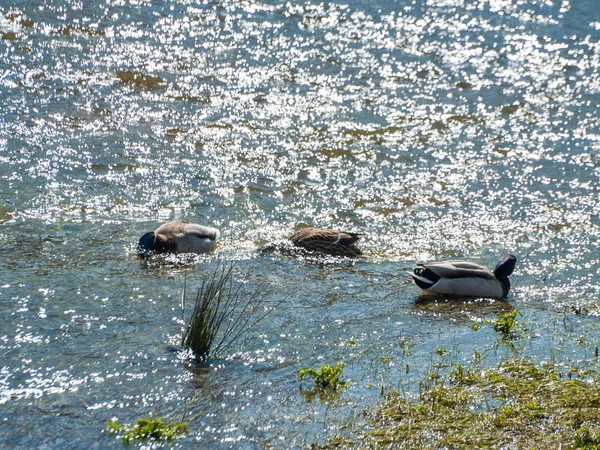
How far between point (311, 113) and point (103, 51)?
459 cm

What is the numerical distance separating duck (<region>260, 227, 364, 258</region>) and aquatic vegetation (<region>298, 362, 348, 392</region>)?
3.94m

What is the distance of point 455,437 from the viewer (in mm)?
5039

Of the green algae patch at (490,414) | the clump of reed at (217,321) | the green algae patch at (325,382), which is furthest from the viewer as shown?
the clump of reed at (217,321)

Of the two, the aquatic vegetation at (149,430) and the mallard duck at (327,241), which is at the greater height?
the aquatic vegetation at (149,430)

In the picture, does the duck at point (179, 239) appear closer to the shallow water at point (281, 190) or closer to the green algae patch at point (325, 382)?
the shallow water at point (281, 190)

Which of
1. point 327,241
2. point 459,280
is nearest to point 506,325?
point 459,280

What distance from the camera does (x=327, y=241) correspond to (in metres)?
9.91

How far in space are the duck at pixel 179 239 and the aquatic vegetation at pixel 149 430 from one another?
4.28 metres

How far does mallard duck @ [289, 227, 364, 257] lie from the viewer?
9.89m

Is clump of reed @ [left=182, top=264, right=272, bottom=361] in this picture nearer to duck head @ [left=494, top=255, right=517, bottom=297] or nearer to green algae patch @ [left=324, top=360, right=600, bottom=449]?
green algae patch @ [left=324, top=360, right=600, bottom=449]

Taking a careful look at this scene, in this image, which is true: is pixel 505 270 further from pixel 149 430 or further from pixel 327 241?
pixel 149 430

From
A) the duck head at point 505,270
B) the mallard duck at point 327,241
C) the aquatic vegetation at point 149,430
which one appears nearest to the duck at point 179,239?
the mallard duck at point 327,241

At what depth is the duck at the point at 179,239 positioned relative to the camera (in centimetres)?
954

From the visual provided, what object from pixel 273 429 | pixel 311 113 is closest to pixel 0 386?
pixel 273 429
